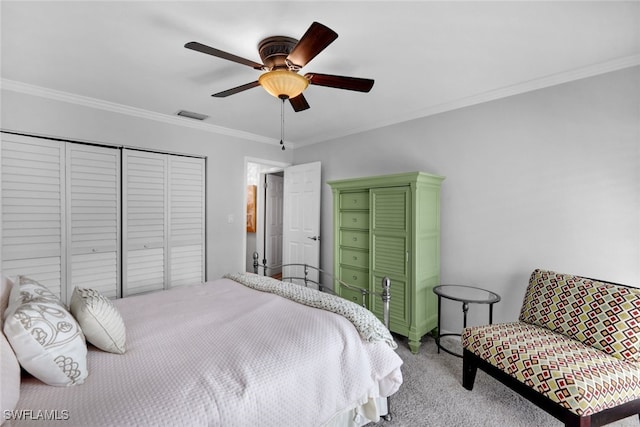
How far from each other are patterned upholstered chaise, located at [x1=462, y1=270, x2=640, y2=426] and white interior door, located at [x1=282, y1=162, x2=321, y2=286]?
2.46 m

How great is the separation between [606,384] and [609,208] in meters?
1.38

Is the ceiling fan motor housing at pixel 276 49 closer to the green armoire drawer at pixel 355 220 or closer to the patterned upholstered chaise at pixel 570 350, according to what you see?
the green armoire drawer at pixel 355 220

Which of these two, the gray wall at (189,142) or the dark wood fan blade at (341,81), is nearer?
the dark wood fan blade at (341,81)

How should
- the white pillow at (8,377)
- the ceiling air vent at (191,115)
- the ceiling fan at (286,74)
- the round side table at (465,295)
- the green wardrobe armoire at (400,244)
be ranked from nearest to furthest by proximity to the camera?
1. the white pillow at (8,377)
2. the ceiling fan at (286,74)
3. the round side table at (465,295)
4. the green wardrobe armoire at (400,244)
5. the ceiling air vent at (191,115)

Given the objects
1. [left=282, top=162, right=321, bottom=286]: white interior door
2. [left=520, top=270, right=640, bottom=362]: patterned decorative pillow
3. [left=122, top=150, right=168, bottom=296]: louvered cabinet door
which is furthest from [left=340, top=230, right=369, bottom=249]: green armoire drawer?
[left=122, top=150, right=168, bottom=296]: louvered cabinet door

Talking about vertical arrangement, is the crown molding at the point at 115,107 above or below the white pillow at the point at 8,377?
above

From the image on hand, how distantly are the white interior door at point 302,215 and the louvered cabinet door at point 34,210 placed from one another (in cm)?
269

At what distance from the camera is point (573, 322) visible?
1954 millimetres

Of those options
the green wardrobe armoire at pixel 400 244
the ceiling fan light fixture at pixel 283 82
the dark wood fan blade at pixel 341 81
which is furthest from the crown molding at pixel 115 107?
the dark wood fan blade at pixel 341 81

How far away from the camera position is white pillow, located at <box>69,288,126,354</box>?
136cm

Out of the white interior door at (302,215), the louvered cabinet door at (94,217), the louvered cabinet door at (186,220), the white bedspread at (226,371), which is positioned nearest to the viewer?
the white bedspread at (226,371)

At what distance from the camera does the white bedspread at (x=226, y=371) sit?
1.04 meters

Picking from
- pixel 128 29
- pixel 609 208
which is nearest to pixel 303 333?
pixel 128 29

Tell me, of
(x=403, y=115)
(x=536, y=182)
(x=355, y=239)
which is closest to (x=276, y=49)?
(x=403, y=115)
